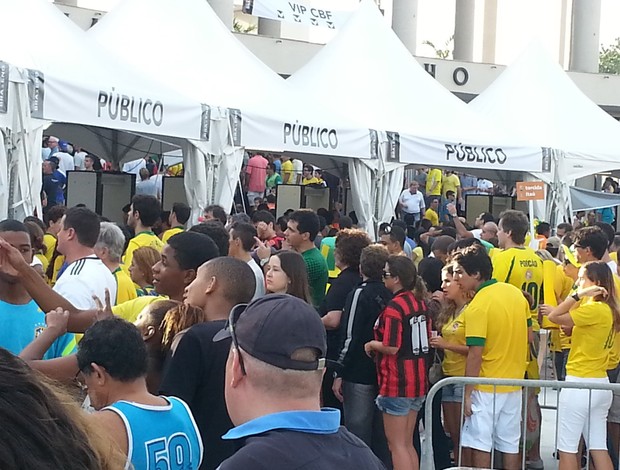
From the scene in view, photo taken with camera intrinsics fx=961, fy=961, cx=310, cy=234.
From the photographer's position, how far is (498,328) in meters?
6.60

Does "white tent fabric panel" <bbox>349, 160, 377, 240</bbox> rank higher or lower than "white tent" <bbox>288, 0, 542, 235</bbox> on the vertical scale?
lower

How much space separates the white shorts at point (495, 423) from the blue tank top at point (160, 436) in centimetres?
368

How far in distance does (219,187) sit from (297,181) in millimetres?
9614

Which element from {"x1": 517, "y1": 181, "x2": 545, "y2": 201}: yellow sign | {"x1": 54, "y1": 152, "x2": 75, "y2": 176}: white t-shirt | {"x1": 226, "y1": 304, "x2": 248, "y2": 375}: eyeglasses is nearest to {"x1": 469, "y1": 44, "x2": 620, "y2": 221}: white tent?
{"x1": 517, "y1": 181, "x2": 545, "y2": 201}: yellow sign

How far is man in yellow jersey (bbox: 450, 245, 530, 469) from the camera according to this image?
657 centimetres

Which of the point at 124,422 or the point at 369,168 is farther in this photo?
the point at 369,168

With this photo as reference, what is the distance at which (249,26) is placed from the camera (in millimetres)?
68938

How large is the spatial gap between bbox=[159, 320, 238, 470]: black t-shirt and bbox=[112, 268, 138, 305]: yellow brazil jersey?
2.27 m

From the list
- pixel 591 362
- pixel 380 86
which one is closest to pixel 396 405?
pixel 591 362

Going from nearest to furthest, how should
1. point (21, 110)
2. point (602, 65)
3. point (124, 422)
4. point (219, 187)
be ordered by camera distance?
1. point (124, 422)
2. point (21, 110)
3. point (219, 187)
4. point (602, 65)

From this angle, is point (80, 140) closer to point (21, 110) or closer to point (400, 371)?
point (21, 110)

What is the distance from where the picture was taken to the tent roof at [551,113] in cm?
1870

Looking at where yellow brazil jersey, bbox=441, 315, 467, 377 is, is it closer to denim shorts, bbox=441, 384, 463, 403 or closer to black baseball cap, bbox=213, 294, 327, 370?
denim shorts, bbox=441, 384, 463, 403

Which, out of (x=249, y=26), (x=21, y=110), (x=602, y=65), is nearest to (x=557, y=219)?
(x=21, y=110)
